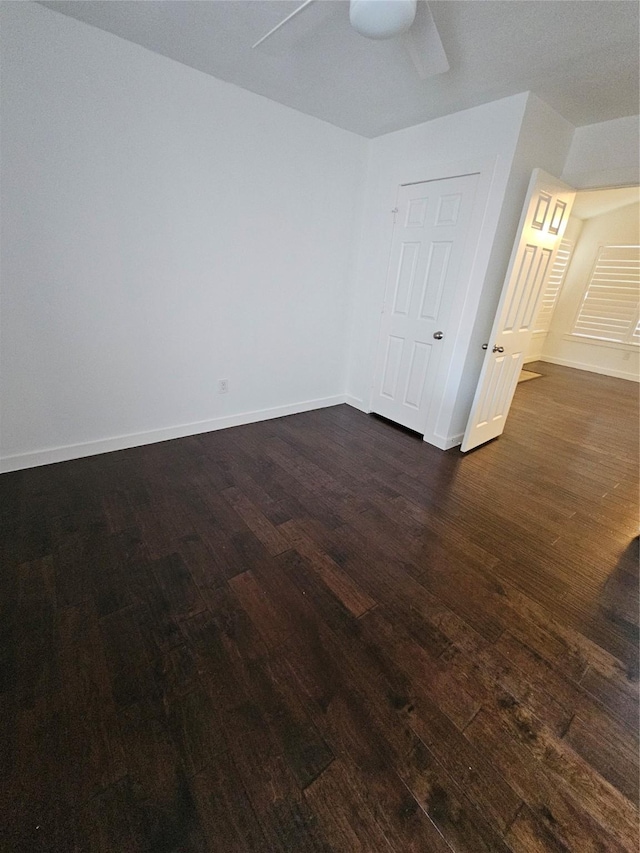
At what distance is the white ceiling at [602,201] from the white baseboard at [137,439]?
17.0 feet

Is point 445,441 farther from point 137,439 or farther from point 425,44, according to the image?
point 137,439

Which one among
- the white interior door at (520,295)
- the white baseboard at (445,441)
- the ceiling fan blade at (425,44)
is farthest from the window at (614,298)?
the ceiling fan blade at (425,44)

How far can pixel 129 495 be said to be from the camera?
2.13 m

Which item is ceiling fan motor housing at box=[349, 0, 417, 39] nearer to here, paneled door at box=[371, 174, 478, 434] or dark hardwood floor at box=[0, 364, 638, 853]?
paneled door at box=[371, 174, 478, 434]

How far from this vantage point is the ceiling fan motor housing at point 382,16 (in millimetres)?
1196

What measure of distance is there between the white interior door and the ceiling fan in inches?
53.1

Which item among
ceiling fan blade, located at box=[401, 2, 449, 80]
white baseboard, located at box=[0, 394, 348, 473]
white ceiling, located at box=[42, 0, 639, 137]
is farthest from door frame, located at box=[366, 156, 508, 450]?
white baseboard, located at box=[0, 394, 348, 473]

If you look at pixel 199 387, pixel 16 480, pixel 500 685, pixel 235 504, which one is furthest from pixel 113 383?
pixel 500 685

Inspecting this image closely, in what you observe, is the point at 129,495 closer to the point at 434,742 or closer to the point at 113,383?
the point at 113,383

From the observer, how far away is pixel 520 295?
267cm

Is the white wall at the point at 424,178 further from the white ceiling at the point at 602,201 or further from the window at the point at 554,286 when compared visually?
the window at the point at 554,286

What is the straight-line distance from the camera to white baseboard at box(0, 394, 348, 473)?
7.43 feet

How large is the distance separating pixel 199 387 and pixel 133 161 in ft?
4.97

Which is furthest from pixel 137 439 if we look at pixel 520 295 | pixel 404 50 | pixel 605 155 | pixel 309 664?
pixel 605 155
